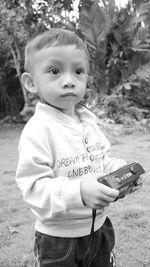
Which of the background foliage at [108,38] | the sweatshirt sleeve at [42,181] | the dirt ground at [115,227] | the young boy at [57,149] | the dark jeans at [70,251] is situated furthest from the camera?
the background foliage at [108,38]

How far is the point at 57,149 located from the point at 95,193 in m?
0.37

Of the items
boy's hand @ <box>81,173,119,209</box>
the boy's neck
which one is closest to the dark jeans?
boy's hand @ <box>81,173,119,209</box>

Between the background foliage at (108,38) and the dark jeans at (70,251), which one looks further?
the background foliage at (108,38)

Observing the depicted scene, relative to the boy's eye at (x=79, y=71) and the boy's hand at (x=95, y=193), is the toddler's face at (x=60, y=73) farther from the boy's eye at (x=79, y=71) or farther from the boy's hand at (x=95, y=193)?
the boy's hand at (x=95, y=193)

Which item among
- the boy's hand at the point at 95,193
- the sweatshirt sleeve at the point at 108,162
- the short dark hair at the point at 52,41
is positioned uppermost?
the short dark hair at the point at 52,41

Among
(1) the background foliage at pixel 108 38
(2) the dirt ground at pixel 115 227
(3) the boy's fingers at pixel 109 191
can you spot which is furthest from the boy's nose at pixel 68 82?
(1) the background foliage at pixel 108 38

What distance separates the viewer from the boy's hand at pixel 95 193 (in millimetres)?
1023

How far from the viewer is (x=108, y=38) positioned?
9.06 m

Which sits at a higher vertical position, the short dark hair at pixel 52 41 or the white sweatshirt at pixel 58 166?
the short dark hair at pixel 52 41

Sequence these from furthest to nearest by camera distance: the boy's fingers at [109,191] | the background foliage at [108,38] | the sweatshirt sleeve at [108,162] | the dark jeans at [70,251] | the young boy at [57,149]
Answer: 1. the background foliage at [108,38]
2. the sweatshirt sleeve at [108,162]
3. the dark jeans at [70,251]
4. the young boy at [57,149]
5. the boy's fingers at [109,191]

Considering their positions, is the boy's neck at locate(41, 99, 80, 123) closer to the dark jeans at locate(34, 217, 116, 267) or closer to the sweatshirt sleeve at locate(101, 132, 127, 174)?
the sweatshirt sleeve at locate(101, 132, 127, 174)

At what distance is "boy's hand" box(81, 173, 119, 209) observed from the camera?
1023 mm

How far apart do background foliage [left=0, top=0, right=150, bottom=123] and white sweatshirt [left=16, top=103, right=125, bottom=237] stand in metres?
7.23

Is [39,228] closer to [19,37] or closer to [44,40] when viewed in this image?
[44,40]
